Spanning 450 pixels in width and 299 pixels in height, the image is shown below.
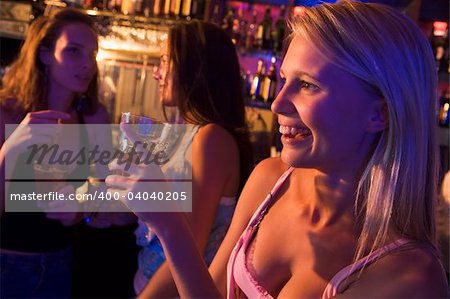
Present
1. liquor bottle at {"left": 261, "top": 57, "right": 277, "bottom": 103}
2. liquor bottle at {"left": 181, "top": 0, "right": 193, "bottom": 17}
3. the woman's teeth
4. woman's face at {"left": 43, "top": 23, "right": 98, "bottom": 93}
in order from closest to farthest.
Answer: the woman's teeth
woman's face at {"left": 43, "top": 23, "right": 98, "bottom": 93}
liquor bottle at {"left": 261, "top": 57, "right": 277, "bottom": 103}
liquor bottle at {"left": 181, "top": 0, "right": 193, "bottom": 17}

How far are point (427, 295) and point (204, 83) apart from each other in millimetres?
1119

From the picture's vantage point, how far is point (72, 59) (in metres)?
2.22

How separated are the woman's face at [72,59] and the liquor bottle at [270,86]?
2.20m

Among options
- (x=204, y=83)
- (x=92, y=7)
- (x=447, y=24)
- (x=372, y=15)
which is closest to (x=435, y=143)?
(x=372, y=15)

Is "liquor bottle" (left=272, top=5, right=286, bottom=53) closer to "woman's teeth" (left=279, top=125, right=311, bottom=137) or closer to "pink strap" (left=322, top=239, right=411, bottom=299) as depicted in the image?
"woman's teeth" (left=279, top=125, right=311, bottom=137)

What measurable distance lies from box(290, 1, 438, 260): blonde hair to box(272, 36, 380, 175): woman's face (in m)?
0.03

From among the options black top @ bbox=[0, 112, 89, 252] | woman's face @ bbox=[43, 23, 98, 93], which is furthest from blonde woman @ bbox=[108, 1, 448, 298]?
woman's face @ bbox=[43, 23, 98, 93]

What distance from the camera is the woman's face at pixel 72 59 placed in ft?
7.22

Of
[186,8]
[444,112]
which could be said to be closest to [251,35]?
[186,8]

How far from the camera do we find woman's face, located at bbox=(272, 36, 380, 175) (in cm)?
110

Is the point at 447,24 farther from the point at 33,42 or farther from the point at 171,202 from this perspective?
the point at 171,202

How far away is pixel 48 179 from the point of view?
1.93 metres

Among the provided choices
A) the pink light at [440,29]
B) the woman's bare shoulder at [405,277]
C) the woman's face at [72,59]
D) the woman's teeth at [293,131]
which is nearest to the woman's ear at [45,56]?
the woman's face at [72,59]

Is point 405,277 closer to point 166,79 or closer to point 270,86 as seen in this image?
point 166,79
